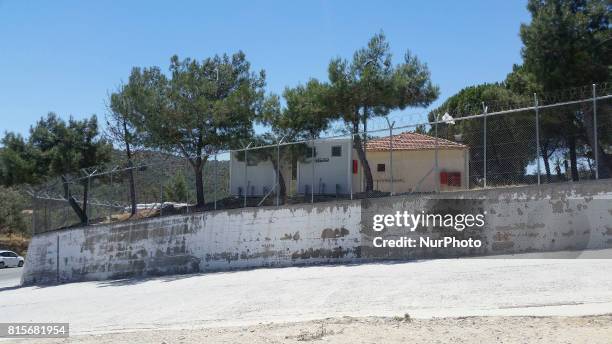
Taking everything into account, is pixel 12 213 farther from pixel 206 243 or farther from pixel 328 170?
pixel 328 170

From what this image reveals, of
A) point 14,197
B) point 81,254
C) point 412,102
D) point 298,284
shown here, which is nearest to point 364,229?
point 298,284

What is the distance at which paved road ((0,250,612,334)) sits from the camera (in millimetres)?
10281

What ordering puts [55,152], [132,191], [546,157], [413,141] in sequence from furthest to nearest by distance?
1. [55,152]
2. [132,191]
3. [413,141]
4. [546,157]

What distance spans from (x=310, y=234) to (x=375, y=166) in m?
2.92

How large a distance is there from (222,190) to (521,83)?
11400 mm

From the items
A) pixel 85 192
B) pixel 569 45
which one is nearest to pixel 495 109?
pixel 569 45

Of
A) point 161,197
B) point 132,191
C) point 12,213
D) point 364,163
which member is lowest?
point 12,213

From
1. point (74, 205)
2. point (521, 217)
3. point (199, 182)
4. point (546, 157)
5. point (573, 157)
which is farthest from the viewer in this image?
point (74, 205)

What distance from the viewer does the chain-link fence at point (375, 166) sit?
50.4ft

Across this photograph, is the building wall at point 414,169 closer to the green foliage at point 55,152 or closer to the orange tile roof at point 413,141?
the orange tile roof at point 413,141

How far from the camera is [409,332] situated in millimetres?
8664

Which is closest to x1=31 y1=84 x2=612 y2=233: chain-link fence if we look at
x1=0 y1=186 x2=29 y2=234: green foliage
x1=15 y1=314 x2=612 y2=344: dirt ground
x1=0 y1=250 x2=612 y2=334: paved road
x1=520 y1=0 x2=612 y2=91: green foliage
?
x1=520 y1=0 x2=612 y2=91: green foliage

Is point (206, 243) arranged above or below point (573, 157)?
below

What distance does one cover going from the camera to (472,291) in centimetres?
1127
